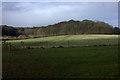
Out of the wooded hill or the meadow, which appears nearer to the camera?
the meadow

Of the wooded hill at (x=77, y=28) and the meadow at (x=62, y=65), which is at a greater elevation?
the wooded hill at (x=77, y=28)

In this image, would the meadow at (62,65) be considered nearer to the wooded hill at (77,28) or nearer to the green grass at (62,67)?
the green grass at (62,67)

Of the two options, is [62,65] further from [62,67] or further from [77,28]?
[77,28]

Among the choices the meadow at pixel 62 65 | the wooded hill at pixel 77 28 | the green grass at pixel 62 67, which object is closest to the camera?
the green grass at pixel 62 67

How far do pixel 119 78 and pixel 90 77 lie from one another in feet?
4.96

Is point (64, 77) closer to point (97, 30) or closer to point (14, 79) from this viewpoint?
point (14, 79)

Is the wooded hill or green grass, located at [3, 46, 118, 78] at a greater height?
the wooded hill

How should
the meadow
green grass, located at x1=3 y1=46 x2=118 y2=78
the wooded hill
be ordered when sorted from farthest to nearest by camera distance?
the wooded hill, the meadow, green grass, located at x1=3 y1=46 x2=118 y2=78

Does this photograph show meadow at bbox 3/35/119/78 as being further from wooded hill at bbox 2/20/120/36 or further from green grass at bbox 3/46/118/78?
wooded hill at bbox 2/20/120/36

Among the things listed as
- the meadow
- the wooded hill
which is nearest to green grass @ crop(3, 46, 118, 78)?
the meadow

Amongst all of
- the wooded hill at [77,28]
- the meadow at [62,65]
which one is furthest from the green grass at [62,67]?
the wooded hill at [77,28]

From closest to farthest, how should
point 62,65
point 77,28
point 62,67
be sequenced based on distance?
1. point 62,67
2. point 62,65
3. point 77,28

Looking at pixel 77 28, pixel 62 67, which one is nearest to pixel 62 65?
pixel 62 67

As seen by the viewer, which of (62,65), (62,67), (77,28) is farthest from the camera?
(77,28)
